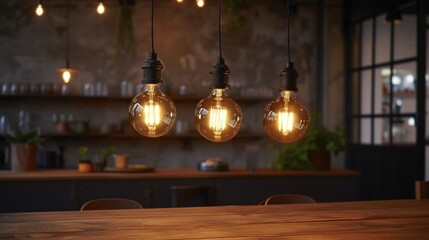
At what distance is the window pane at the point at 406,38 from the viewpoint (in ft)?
20.9

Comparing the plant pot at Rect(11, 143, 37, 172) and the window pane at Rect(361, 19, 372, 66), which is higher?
the window pane at Rect(361, 19, 372, 66)

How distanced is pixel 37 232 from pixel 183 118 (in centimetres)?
539

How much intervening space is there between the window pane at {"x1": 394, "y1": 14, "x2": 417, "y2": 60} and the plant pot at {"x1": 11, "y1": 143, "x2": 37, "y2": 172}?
4.24 m

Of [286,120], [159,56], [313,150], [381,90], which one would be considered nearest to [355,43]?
[381,90]

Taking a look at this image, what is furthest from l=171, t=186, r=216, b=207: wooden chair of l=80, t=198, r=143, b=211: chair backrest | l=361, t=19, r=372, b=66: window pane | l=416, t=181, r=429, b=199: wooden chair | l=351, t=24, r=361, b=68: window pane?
l=351, t=24, r=361, b=68: window pane

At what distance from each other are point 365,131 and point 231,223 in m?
5.29

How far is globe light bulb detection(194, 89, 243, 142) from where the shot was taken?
220 centimetres

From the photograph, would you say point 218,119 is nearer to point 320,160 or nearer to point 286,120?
point 286,120

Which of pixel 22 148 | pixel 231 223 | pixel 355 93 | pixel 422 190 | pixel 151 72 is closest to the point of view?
pixel 151 72

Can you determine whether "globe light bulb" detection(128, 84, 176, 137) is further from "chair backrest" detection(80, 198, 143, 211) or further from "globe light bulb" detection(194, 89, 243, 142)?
"chair backrest" detection(80, 198, 143, 211)

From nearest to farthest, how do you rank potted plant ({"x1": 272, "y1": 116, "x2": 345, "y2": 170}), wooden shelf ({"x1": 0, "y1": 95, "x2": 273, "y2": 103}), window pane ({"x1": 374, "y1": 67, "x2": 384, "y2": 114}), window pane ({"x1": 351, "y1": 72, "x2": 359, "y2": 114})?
potted plant ({"x1": 272, "y1": 116, "x2": 345, "y2": 170}), window pane ({"x1": 374, "y1": 67, "x2": 384, "y2": 114}), wooden shelf ({"x1": 0, "y1": 95, "x2": 273, "y2": 103}), window pane ({"x1": 351, "y1": 72, "x2": 359, "y2": 114})

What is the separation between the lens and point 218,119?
7.23ft

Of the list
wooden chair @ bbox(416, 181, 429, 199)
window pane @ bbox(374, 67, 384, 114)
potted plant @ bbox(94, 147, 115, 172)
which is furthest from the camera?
window pane @ bbox(374, 67, 384, 114)

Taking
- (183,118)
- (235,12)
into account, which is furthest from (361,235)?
(183,118)
